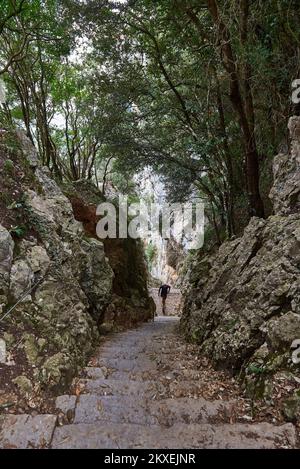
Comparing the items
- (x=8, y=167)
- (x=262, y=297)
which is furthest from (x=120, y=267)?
(x=262, y=297)

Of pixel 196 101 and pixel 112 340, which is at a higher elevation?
pixel 196 101

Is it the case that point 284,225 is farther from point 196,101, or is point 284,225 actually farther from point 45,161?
point 45,161

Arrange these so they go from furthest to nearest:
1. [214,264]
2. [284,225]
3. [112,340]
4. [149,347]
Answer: [214,264] → [112,340] → [149,347] → [284,225]

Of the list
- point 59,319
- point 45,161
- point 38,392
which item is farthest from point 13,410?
point 45,161

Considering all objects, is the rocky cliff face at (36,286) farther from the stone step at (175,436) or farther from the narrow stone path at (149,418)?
the stone step at (175,436)

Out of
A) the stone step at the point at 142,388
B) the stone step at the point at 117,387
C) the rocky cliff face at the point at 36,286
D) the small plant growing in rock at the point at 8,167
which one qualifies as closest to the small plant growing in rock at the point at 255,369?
the stone step at the point at 142,388

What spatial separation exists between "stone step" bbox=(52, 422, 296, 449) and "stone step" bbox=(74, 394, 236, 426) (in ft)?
0.61

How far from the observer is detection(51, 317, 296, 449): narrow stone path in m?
2.39

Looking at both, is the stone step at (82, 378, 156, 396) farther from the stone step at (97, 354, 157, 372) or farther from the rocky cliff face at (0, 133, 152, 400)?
the stone step at (97, 354, 157, 372)

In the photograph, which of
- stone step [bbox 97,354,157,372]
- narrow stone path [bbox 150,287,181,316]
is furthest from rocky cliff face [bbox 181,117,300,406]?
narrow stone path [bbox 150,287,181,316]

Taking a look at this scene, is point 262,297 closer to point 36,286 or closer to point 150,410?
point 150,410

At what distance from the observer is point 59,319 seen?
402cm

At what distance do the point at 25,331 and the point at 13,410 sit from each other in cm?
92

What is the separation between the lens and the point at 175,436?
97.4 inches
